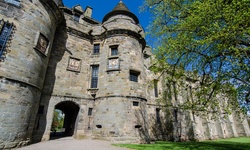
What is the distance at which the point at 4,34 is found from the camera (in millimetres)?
7918

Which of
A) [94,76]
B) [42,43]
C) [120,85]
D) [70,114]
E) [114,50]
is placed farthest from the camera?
[70,114]

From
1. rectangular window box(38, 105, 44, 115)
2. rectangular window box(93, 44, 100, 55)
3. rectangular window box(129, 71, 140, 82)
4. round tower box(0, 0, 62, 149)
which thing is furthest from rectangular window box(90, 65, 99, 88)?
round tower box(0, 0, 62, 149)

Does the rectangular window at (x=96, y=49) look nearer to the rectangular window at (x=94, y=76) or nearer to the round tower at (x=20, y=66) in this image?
the rectangular window at (x=94, y=76)

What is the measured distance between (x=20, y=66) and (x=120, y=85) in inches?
276

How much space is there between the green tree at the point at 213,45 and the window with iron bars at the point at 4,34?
8.85 metres

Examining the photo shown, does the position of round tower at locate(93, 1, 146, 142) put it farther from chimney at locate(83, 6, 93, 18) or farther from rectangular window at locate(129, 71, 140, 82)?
chimney at locate(83, 6, 93, 18)

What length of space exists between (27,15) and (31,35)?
1313 millimetres

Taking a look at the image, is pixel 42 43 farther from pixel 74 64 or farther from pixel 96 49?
pixel 96 49

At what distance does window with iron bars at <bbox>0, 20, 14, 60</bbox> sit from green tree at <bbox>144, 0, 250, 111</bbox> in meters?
8.85

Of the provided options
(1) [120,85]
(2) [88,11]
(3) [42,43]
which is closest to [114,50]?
(1) [120,85]

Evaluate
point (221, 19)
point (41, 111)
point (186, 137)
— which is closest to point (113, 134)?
point (41, 111)

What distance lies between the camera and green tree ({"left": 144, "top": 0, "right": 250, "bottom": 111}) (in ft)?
19.6

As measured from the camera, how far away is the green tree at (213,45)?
5961 mm

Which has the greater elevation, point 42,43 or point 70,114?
point 42,43
